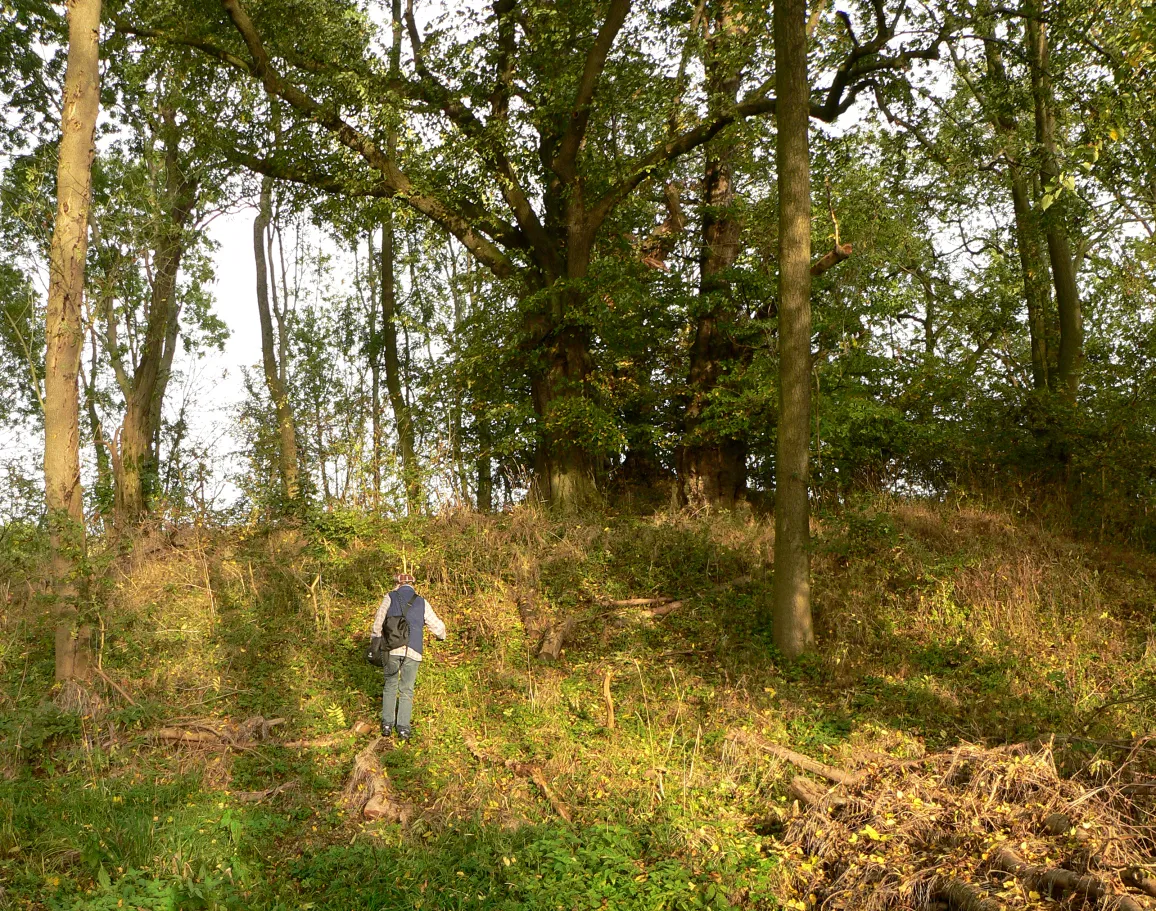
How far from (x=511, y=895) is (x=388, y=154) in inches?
491

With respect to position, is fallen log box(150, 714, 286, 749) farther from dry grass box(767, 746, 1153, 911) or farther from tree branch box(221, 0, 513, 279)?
tree branch box(221, 0, 513, 279)

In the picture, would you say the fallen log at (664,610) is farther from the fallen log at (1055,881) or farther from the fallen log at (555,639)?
the fallen log at (1055,881)

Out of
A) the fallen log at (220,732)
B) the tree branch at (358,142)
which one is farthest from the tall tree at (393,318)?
the fallen log at (220,732)

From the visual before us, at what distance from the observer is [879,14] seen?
493 inches

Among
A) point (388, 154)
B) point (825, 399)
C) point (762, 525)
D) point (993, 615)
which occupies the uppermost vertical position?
point (388, 154)

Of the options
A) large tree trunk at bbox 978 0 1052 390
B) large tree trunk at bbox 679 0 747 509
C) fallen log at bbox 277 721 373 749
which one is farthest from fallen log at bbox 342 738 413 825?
large tree trunk at bbox 978 0 1052 390

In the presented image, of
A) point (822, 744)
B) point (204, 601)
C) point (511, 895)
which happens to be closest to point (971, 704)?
point (822, 744)

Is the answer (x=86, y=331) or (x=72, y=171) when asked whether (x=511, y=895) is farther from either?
(x=72, y=171)

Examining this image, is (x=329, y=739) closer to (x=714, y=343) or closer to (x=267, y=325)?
(x=714, y=343)

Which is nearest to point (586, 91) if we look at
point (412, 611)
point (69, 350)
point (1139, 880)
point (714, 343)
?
point (714, 343)

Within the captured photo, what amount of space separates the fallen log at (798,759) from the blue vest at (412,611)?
339 cm

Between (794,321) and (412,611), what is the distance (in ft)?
18.2

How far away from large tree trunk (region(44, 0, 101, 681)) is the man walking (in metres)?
3.43

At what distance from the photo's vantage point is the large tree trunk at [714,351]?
15.9 metres
